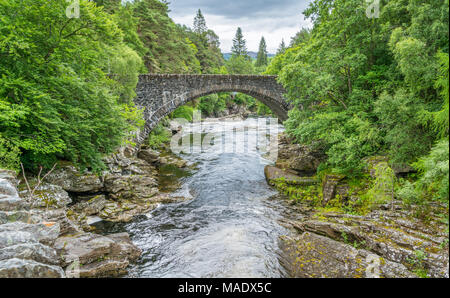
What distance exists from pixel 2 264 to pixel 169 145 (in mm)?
21844

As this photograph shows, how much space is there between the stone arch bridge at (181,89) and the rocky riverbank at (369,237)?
14142 mm

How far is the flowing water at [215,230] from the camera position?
272 inches

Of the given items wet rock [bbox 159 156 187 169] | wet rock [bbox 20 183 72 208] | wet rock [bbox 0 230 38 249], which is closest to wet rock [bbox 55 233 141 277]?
wet rock [bbox 0 230 38 249]

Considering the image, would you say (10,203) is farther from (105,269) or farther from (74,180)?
(74,180)

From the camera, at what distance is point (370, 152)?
372 inches

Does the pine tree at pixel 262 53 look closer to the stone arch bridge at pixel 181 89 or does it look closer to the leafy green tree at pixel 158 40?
the leafy green tree at pixel 158 40

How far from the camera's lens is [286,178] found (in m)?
14.1

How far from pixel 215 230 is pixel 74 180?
21.4ft

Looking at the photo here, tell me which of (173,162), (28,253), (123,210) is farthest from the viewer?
(173,162)

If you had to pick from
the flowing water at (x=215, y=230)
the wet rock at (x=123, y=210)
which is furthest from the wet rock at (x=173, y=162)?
the wet rock at (x=123, y=210)

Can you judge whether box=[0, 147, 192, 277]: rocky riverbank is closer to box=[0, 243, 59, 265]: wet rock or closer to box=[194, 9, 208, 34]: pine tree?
box=[0, 243, 59, 265]: wet rock

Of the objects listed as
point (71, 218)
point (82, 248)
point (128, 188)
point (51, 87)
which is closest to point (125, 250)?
point (82, 248)

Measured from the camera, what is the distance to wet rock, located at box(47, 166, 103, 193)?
9615 mm

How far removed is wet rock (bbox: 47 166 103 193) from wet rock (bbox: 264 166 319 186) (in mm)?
9764
